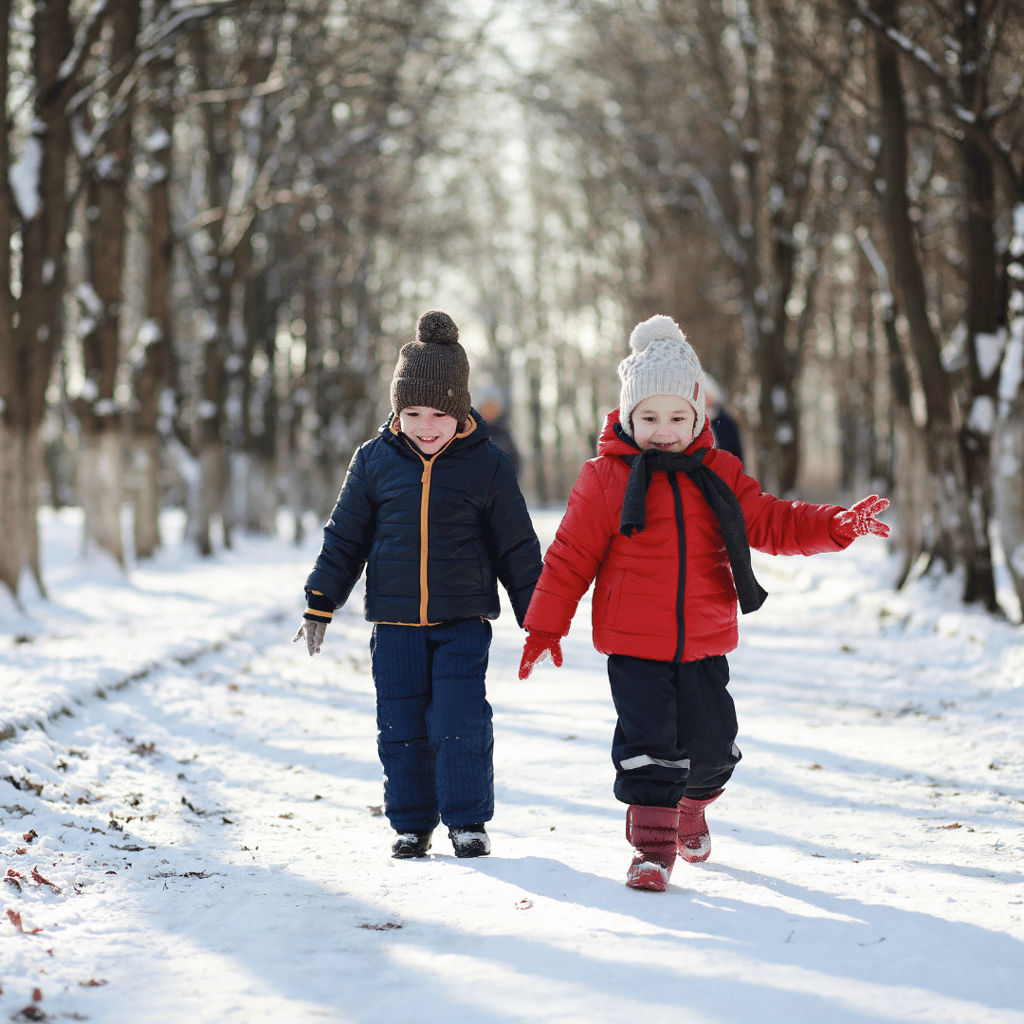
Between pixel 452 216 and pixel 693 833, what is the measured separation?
30.9 m

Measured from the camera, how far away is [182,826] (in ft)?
14.6

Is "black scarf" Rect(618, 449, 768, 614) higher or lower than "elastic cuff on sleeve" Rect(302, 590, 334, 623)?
higher

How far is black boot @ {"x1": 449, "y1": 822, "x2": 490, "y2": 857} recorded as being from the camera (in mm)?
3949

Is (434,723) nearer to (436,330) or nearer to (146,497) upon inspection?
(436,330)

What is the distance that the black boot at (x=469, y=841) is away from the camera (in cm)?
395

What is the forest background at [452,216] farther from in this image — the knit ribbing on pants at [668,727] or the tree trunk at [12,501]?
the knit ribbing on pants at [668,727]

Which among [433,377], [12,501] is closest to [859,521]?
[433,377]

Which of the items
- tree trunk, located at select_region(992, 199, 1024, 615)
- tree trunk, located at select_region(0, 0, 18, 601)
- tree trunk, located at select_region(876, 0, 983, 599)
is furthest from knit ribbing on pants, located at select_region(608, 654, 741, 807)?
tree trunk, located at select_region(0, 0, 18, 601)

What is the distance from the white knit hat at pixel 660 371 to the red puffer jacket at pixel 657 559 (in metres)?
0.13

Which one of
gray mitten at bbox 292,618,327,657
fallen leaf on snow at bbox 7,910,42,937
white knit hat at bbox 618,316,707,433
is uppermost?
white knit hat at bbox 618,316,707,433

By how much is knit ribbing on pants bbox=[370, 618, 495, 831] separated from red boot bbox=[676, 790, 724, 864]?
64cm

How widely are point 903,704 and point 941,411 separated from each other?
12.1 ft

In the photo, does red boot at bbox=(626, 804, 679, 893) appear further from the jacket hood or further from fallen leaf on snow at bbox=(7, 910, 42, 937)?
fallen leaf on snow at bbox=(7, 910, 42, 937)

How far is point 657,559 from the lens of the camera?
3.56m
